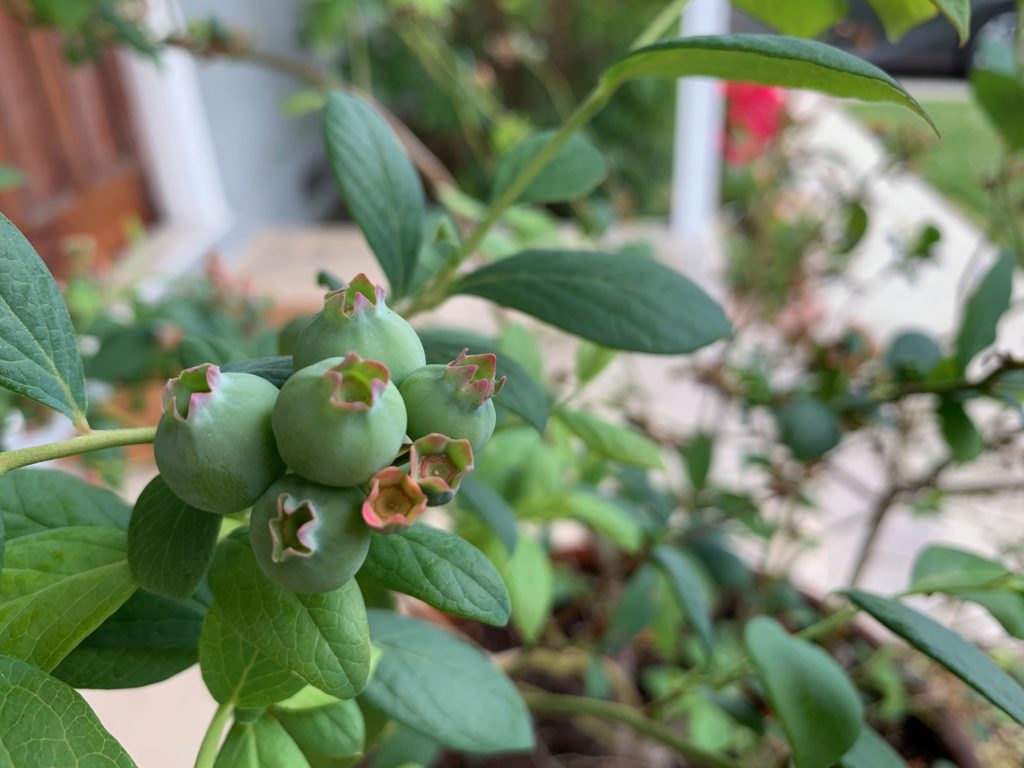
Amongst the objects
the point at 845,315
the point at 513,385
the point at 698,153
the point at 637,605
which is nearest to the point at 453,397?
the point at 513,385

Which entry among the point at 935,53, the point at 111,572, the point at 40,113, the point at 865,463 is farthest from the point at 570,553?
the point at 935,53

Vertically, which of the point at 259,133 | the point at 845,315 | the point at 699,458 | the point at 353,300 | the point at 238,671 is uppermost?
the point at 259,133

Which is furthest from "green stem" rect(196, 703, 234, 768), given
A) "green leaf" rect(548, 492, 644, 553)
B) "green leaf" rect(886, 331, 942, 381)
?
"green leaf" rect(886, 331, 942, 381)

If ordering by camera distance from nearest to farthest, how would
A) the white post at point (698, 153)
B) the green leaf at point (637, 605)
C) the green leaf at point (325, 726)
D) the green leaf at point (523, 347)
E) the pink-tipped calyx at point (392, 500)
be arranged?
the pink-tipped calyx at point (392, 500), the green leaf at point (325, 726), the green leaf at point (523, 347), the green leaf at point (637, 605), the white post at point (698, 153)

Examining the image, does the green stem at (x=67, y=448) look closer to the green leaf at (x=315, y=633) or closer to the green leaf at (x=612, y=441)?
the green leaf at (x=315, y=633)

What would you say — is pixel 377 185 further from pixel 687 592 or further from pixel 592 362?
pixel 687 592

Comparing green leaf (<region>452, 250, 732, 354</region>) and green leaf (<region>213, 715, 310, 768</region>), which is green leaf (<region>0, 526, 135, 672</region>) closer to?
green leaf (<region>213, 715, 310, 768</region>)

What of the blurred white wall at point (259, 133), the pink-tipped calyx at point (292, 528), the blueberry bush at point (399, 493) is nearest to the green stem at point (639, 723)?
the blueberry bush at point (399, 493)
